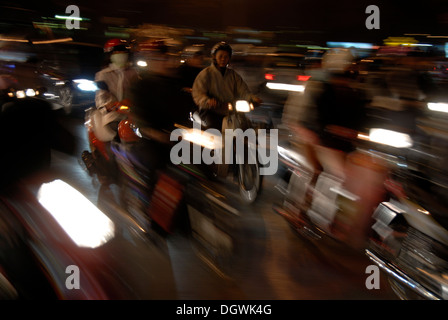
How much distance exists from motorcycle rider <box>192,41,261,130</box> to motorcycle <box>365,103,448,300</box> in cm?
248

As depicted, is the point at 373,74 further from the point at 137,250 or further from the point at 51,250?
the point at 51,250

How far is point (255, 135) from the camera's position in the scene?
569 cm

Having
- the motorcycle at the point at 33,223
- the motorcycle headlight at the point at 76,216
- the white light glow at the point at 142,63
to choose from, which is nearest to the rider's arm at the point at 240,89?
the white light glow at the point at 142,63

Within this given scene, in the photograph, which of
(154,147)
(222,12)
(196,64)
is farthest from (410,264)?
(222,12)

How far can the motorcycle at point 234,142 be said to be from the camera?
5.51m

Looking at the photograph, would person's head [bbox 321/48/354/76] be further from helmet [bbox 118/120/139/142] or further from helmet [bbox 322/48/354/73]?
helmet [bbox 118/120/139/142]

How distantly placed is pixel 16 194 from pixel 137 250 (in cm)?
177

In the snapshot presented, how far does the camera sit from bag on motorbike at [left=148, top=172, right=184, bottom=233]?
3881 millimetres

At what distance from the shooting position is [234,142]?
5.61 metres

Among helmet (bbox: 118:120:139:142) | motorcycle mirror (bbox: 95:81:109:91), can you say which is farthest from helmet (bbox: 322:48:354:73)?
motorcycle mirror (bbox: 95:81:109:91)

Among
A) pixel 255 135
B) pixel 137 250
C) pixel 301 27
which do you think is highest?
pixel 301 27

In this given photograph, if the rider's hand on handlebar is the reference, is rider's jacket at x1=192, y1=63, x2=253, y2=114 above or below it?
above

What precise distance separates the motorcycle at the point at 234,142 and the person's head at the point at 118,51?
1.23 meters

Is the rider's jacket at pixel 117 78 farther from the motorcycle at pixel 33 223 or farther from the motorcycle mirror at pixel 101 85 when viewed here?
the motorcycle at pixel 33 223
